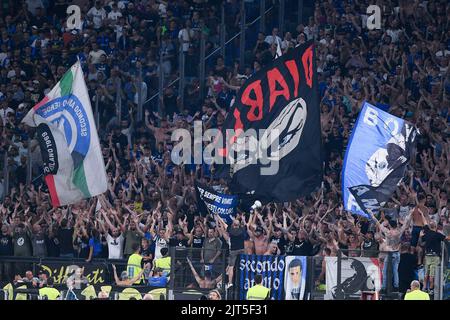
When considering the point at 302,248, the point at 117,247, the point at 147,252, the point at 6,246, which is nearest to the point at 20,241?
the point at 6,246

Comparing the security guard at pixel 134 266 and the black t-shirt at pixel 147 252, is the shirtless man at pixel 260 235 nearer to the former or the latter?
the black t-shirt at pixel 147 252

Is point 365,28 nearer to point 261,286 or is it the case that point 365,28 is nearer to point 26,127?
point 26,127

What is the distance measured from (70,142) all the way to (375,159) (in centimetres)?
534

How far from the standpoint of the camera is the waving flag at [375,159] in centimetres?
2041

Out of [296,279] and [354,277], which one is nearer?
[354,277]

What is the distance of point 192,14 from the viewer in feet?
95.6

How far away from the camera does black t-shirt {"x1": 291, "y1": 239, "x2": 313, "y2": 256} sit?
2108cm

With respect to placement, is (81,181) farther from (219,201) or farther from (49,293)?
(49,293)

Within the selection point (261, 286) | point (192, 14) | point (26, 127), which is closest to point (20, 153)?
point (26, 127)

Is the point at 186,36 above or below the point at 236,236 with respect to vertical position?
above

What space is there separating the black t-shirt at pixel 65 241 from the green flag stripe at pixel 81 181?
3.84 feet

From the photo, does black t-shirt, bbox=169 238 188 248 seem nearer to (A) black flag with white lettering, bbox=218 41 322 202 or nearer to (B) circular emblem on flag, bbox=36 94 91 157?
(A) black flag with white lettering, bbox=218 41 322 202

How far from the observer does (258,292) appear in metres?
18.6

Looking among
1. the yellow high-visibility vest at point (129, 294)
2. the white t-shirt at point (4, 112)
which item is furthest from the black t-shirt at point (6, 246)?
the white t-shirt at point (4, 112)
